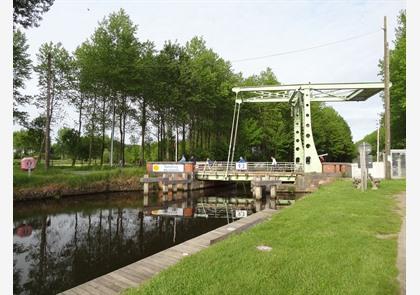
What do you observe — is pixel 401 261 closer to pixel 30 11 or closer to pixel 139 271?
pixel 139 271

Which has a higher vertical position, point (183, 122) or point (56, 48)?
point (56, 48)

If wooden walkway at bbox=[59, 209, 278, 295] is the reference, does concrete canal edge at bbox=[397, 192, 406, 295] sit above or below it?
above

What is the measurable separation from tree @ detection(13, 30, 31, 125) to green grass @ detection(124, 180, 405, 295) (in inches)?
1124

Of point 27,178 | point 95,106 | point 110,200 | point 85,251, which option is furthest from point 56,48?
point 85,251

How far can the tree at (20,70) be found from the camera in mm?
27266

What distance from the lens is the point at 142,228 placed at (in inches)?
480

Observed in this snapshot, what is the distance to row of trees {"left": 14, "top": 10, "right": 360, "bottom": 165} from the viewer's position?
2792 cm

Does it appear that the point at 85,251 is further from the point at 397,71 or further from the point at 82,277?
the point at 397,71

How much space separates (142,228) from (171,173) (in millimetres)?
12615

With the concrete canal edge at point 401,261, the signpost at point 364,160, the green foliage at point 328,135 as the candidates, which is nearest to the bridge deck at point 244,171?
the signpost at point 364,160

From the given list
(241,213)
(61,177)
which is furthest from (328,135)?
(61,177)

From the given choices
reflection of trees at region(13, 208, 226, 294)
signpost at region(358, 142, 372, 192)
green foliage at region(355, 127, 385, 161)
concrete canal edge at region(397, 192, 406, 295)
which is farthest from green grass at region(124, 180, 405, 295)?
green foliage at region(355, 127, 385, 161)

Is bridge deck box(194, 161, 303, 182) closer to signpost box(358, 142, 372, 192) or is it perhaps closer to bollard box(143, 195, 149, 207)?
bollard box(143, 195, 149, 207)

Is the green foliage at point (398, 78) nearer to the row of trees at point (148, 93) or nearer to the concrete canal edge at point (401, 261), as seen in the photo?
the row of trees at point (148, 93)
